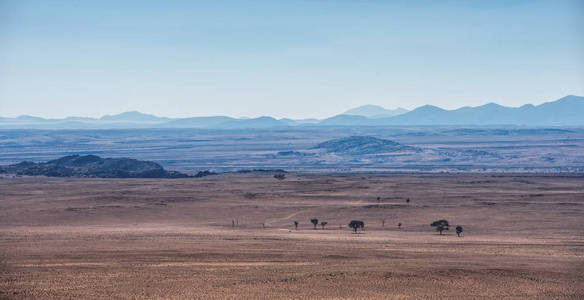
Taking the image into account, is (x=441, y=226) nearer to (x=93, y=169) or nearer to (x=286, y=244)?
(x=286, y=244)

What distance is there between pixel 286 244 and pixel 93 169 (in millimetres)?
81645

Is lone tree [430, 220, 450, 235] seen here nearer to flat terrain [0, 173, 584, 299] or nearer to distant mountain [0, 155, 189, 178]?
flat terrain [0, 173, 584, 299]

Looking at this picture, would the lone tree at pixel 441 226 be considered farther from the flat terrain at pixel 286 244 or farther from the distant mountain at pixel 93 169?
the distant mountain at pixel 93 169

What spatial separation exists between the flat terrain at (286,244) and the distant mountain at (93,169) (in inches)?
1044

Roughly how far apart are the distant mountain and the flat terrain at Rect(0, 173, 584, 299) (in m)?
26.5

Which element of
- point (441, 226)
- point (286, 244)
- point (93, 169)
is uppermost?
point (286, 244)

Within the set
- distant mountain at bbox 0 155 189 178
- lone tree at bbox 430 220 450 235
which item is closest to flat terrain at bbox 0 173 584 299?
lone tree at bbox 430 220 450 235

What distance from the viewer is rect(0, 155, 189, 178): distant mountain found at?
107 meters

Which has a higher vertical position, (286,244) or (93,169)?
(286,244)

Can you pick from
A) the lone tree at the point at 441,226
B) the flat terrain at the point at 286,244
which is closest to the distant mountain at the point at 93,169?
the flat terrain at the point at 286,244

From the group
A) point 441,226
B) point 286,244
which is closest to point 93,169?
point 441,226

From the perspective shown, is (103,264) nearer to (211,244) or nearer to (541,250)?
(211,244)

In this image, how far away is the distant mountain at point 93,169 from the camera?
107 metres

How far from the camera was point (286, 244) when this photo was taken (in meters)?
38.7
